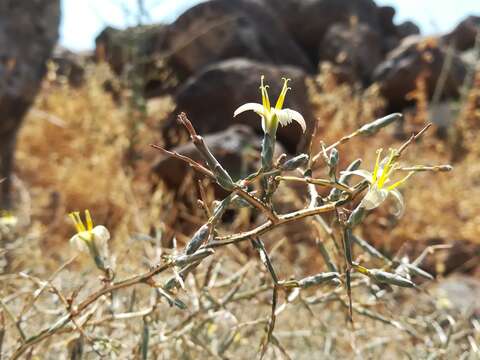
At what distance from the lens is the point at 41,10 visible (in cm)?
322

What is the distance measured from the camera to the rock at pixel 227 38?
7312 millimetres

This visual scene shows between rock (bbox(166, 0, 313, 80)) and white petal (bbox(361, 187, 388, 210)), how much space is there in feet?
20.6

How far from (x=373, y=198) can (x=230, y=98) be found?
439 cm

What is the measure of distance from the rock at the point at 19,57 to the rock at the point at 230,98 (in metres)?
1.49

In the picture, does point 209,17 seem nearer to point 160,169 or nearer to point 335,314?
point 160,169

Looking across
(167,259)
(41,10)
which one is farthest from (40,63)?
A: (167,259)

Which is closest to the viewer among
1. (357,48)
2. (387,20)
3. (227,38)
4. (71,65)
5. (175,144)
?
(175,144)

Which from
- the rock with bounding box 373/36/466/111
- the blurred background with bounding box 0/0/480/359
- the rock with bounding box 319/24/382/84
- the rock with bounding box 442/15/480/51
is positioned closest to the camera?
the blurred background with bounding box 0/0/480/359

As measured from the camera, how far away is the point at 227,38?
24.3 feet

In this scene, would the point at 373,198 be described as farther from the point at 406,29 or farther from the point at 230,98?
the point at 406,29

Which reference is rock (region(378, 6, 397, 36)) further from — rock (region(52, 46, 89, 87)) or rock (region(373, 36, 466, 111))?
rock (region(52, 46, 89, 87))

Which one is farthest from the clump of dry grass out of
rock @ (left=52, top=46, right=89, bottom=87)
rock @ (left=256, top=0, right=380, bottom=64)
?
rock @ (left=256, top=0, right=380, bottom=64)

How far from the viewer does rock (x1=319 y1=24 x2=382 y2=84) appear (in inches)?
340

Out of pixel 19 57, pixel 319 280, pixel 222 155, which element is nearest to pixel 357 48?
pixel 222 155
